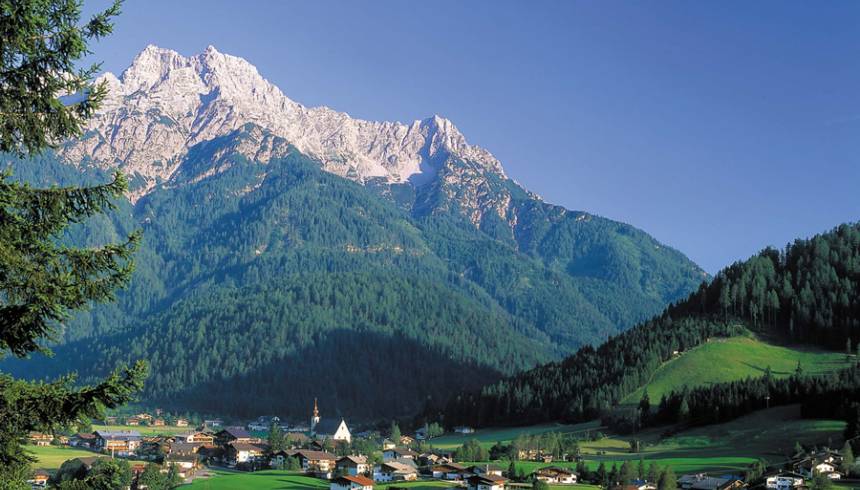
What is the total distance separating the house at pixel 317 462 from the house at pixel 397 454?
8.57m

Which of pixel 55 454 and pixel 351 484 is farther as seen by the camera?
pixel 55 454

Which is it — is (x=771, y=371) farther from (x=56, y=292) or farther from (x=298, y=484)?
(x=56, y=292)

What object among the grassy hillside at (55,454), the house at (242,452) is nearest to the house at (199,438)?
the house at (242,452)

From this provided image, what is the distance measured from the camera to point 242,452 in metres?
157

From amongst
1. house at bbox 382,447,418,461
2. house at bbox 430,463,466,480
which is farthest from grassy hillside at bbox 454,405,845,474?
house at bbox 382,447,418,461

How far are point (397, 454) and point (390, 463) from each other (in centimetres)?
1550

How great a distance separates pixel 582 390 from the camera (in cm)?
19512

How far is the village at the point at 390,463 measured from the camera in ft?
336

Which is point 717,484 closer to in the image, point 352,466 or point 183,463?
point 352,466

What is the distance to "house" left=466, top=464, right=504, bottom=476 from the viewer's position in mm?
112794

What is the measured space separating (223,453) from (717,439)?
88962 mm

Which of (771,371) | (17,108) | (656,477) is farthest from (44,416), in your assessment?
(771,371)

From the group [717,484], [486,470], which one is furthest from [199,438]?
[717,484]

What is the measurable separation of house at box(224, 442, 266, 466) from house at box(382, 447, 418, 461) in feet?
76.6
